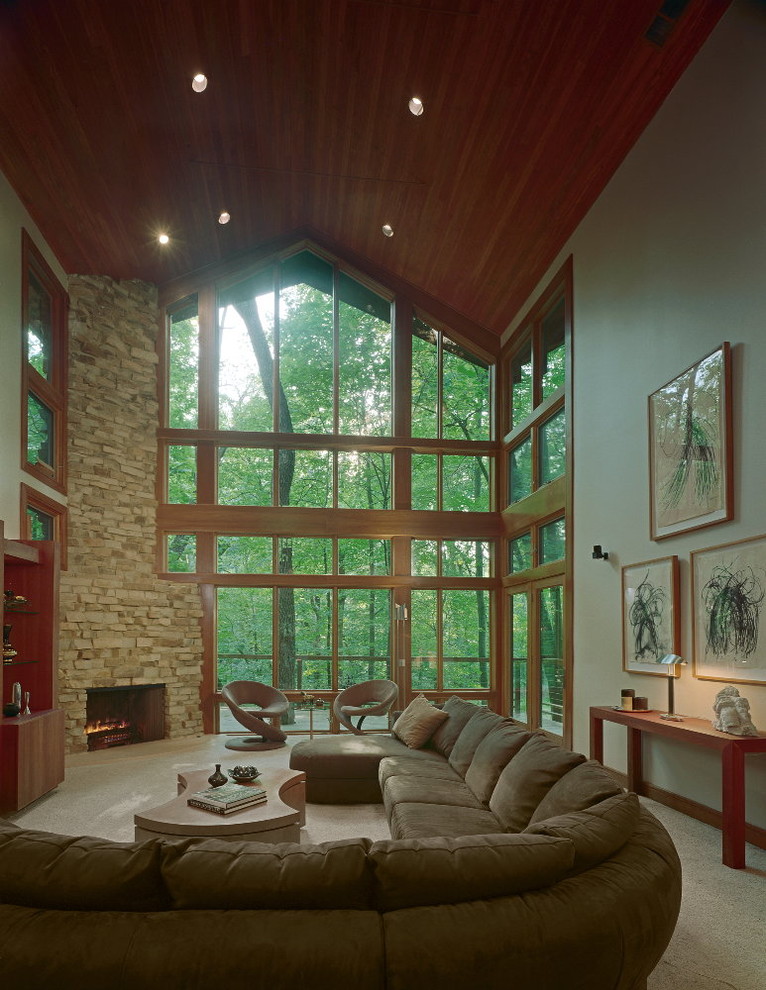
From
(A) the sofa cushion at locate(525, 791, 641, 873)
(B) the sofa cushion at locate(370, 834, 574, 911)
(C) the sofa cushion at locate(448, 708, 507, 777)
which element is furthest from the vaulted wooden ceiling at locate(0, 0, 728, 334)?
(B) the sofa cushion at locate(370, 834, 574, 911)

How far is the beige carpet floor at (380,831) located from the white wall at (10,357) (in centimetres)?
262

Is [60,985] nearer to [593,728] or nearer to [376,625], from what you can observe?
[593,728]

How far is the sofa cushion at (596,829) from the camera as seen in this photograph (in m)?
2.35

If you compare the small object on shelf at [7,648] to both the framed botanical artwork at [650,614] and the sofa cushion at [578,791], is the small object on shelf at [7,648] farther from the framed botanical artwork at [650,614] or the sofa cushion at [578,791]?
the framed botanical artwork at [650,614]

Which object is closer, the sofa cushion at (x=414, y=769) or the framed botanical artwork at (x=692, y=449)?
the sofa cushion at (x=414, y=769)

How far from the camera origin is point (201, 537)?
34.2ft

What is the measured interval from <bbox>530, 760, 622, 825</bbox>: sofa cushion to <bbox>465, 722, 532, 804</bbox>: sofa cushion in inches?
32.4

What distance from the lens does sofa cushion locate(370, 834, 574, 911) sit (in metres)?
2.09

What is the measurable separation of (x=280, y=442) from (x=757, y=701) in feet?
23.8

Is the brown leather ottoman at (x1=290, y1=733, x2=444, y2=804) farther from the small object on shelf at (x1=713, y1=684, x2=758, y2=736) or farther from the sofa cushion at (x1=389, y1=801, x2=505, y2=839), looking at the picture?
the small object on shelf at (x1=713, y1=684, x2=758, y2=736)

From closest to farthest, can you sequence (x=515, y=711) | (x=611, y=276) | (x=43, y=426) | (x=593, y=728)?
(x=593, y=728) → (x=611, y=276) → (x=43, y=426) → (x=515, y=711)

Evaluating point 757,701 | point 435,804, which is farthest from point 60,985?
point 757,701

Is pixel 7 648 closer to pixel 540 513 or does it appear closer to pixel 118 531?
pixel 118 531

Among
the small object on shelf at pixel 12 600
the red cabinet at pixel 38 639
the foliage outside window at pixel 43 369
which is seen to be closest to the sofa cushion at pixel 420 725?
the red cabinet at pixel 38 639
